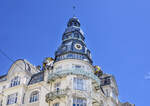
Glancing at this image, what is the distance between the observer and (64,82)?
44.0m

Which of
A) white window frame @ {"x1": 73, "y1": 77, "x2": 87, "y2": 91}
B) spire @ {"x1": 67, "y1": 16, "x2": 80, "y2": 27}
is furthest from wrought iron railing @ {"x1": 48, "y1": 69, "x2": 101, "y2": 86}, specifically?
spire @ {"x1": 67, "y1": 16, "x2": 80, "y2": 27}

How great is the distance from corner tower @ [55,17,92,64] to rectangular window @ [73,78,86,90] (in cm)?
468

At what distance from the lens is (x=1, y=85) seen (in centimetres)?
5122

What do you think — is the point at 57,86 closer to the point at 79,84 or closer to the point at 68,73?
the point at 68,73

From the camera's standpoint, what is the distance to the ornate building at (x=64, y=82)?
42.4m

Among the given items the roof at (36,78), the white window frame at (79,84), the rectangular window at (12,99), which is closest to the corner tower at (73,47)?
the roof at (36,78)

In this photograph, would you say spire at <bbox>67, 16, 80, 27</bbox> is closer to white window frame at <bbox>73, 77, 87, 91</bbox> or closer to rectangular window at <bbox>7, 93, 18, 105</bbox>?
white window frame at <bbox>73, 77, 87, 91</bbox>

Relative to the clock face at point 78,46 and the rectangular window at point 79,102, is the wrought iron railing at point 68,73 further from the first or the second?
the clock face at point 78,46

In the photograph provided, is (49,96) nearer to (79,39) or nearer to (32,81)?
(32,81)

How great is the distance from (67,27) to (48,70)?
12314mm

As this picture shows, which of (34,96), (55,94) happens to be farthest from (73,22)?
(55,94)

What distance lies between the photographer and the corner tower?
1875 inches

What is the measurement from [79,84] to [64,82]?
259cm

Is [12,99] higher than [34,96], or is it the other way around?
[34,96]
